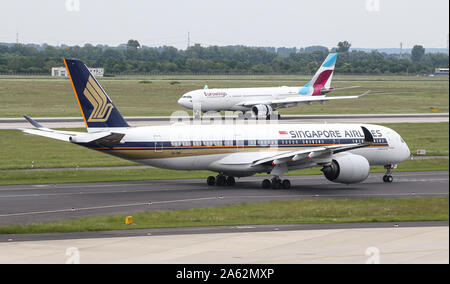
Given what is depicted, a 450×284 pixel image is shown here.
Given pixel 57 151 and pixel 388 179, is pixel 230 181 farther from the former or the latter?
pixel 57 151

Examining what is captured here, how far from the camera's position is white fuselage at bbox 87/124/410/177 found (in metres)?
48.2

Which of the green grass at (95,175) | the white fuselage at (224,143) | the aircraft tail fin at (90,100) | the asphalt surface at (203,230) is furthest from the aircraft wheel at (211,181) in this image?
the asphalt surface at (203,230)

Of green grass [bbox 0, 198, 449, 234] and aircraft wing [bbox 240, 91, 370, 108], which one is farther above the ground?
aircraft wing [bbox 240, 91, 370, 108]

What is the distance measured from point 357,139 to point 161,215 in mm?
20631

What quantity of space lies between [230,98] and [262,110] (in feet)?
16.6

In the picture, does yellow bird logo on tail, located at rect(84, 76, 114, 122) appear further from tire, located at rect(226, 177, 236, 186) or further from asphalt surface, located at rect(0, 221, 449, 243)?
asphalt surface, located at rect(0, 221, 449, 243)

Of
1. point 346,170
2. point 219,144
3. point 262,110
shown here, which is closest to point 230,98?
point 262,110

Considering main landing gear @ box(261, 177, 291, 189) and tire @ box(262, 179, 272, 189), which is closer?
main landing gear @ box(261, 177, 291, 189)

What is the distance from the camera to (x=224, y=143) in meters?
50.4

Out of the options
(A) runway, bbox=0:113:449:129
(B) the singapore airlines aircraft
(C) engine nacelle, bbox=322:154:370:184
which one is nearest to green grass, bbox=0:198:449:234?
(C) engine nacelle, bbox=322:154:370:184

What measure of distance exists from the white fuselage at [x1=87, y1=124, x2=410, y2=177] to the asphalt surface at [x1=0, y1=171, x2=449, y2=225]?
166 centimetres

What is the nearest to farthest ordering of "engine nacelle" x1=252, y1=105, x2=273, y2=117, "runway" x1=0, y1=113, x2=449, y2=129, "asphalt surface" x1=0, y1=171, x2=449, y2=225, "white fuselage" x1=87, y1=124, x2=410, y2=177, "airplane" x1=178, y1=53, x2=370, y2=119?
1. "asphalt surface" x1=0, y1=171, x2=449, y2=225
2. "white fuselage" x1=87, y1=124, x2=410, y2=177
3. "runway" x1=0, y1=113, x2=449, y2=129
4. "engine nacelle" x1=252, y1=105, x2=273, y2=117
5. "airplane" x1=178, y1=53, x2=370, y2=119

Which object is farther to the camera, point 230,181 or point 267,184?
point 230,181

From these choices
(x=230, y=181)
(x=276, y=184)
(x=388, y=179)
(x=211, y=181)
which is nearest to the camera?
(x=276, y=184)
